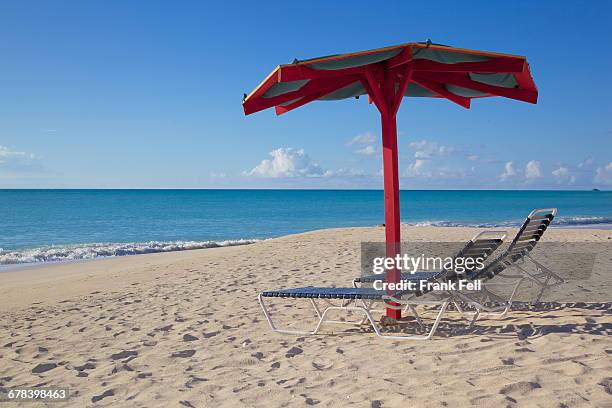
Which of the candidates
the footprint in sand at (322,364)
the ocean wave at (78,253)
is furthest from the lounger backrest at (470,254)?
the ocean wave at (78,253)

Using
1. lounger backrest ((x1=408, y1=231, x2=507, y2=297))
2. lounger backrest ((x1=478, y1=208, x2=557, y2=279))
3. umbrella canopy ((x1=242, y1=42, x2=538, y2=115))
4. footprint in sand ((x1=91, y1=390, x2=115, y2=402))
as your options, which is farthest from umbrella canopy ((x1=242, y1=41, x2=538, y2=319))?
footprint in sand ((x1=91, y1=390, x2=115, y2=402))

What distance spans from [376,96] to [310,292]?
1864mm

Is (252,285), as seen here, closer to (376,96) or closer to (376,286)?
(376,286)

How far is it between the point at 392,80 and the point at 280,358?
2618mm

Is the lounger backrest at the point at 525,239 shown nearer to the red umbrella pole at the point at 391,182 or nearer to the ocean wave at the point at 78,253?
the red umbrella pole at the point at 391,182

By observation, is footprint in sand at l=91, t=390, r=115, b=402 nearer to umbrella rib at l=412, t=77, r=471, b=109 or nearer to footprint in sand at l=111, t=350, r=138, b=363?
footprint in sand at l=111, t=350, r=138, b=363

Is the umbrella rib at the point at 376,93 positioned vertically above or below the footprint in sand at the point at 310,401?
above

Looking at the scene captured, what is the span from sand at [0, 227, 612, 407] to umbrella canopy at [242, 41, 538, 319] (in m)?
1.07

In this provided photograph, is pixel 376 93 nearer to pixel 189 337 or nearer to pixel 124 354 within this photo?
pixel 189 337

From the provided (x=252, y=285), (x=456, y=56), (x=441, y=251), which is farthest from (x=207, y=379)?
(x=441, y=251)

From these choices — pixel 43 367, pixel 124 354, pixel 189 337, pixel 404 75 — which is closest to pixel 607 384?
pixel 404 75

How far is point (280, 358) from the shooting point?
4.45 meters

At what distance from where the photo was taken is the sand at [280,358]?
3426 mm

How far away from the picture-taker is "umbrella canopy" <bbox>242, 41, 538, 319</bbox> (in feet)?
14.2
